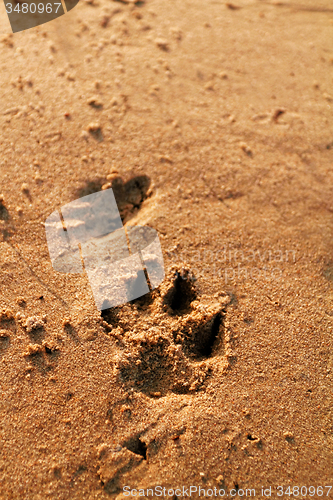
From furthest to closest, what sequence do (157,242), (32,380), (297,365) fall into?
(157,242) → (297,365) → (32,380)

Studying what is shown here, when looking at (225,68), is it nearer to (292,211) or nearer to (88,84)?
(88,84)

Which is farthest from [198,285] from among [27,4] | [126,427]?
[27,4]

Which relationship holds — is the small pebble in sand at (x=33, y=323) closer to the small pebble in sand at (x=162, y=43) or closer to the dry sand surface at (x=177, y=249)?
the dry sand surface at (x=177, y=249)

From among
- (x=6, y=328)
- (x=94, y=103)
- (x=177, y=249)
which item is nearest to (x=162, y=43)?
(x=94, y=103)

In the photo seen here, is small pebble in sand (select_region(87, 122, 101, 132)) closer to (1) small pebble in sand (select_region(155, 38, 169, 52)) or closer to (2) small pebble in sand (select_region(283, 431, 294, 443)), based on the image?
(1) small pebble in sand (select_region(155, 38, 169, 52))

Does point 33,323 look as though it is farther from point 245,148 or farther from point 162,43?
point 162,43

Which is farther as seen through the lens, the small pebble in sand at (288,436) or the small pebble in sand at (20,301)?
the small pebble in sand at (20,301)

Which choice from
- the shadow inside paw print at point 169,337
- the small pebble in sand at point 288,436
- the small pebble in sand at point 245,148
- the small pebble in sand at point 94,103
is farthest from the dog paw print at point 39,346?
the small pebble in sand at point 245,148

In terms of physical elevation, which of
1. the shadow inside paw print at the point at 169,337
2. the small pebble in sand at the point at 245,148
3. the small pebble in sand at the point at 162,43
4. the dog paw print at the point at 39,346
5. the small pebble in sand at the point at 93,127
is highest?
the small pebble in sand at the point at 162,43
